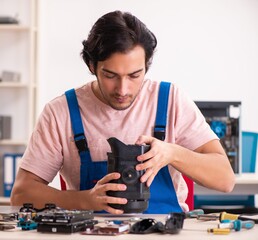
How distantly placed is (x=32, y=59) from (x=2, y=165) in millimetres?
888

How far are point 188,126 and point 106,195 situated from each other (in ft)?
1.84

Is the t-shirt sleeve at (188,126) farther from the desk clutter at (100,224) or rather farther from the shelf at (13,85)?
the shelf at (13,85)

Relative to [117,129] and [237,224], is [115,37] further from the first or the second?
[237,224]

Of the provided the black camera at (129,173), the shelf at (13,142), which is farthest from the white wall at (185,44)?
the black camera at (129,173)

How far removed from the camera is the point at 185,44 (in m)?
6.01

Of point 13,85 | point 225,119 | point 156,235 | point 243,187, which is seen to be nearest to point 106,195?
point 156,235

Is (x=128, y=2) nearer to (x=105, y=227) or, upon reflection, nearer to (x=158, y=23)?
(x=158, y=23)

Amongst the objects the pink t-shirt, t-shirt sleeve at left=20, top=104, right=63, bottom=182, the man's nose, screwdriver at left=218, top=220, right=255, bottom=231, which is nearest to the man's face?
the man's nose

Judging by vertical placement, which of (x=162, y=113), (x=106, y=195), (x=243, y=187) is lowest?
(x=243, y=187)

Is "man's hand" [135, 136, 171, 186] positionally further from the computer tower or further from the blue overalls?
the computer tower

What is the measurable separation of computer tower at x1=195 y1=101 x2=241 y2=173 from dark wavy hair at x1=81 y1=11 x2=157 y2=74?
1.95 metres

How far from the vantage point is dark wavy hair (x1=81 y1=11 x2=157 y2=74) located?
2125 mm

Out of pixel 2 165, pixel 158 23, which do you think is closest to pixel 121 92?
Result: pixel 2 165

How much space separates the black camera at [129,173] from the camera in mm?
1725
